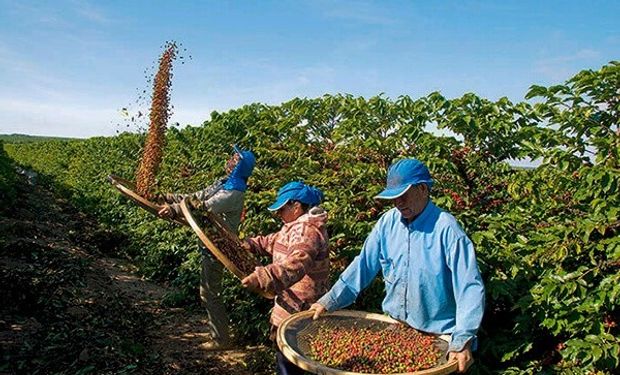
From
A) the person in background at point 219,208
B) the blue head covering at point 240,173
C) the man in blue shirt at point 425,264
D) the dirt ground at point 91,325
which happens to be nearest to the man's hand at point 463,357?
the man in blue shirt at point 425,264

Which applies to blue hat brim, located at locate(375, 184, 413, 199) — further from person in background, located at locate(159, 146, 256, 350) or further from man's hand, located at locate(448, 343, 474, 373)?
person in background, located at locate(159, 146, 256, 350)

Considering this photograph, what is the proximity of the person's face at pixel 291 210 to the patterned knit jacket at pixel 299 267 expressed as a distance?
0.08 m

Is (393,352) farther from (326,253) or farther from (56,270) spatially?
(56,270)

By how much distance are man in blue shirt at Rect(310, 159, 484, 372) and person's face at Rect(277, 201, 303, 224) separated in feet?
2.14

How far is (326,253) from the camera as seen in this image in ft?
11.5

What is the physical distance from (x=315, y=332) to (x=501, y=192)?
2.04m

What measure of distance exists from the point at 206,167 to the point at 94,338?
3.39m

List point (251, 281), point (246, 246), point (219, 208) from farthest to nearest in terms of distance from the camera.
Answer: point (219, 208), point (246, 246), point (251, 281)

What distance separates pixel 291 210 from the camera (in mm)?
3580

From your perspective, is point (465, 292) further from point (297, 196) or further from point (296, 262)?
point (297, 196)

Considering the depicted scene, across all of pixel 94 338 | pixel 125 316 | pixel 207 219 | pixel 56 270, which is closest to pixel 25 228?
pixel 56 270

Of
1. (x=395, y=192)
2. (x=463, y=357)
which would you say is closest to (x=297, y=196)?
(x=395, y=192)

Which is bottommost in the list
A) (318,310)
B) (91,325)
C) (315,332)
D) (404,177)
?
(91,325)

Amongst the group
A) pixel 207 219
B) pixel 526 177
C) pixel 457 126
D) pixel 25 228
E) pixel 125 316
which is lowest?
pixel 125 316
